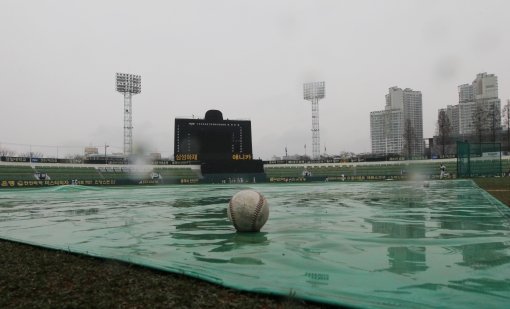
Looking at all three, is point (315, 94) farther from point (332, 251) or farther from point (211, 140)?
point (332, 251)

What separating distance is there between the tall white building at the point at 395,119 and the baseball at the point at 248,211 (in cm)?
11883

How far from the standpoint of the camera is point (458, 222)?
29.8 ft

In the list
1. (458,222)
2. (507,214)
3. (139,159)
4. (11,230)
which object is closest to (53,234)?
(11,230)

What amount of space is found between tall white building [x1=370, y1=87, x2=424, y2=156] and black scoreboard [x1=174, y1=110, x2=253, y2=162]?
84.7 m

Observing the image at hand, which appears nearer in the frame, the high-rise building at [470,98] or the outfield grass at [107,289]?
the outfield grass at [107,289]

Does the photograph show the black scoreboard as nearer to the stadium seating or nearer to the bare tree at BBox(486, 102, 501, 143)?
the stadium seating

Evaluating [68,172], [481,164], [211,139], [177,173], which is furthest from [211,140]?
[481,164]

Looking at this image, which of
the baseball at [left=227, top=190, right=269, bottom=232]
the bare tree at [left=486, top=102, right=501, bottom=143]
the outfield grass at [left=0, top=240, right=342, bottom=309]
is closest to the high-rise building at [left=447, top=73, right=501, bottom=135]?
the bare tree at [left=486, top=102, right=501, bottom=143]

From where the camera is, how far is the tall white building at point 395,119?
402 ft

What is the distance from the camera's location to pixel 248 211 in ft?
25.5

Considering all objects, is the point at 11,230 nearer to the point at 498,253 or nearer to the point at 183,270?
the point at 183,270

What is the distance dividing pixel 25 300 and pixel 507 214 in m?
10.6

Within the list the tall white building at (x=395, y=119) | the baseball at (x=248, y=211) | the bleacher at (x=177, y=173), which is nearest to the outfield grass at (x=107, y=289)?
the baseball at (x=248, y=211)

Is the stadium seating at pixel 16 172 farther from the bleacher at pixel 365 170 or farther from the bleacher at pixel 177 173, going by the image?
the bleacher at pixel 365 170
